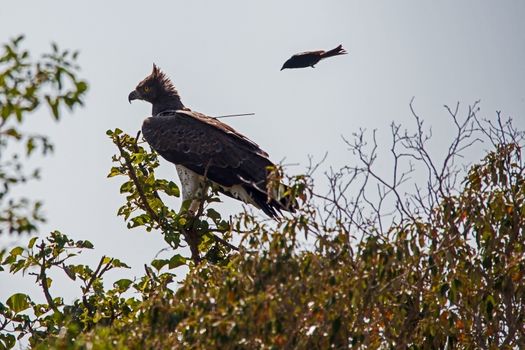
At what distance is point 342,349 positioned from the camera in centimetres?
771

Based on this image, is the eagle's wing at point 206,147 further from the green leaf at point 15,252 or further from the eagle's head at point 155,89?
the green leaf at point 15,252

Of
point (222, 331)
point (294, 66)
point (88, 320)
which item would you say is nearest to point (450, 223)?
point (222, 331)

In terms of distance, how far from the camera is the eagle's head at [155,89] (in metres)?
16.4

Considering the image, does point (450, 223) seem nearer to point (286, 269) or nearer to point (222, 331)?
point (286, 269)

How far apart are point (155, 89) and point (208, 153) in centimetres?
239

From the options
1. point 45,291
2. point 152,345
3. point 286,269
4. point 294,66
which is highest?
point 294,66

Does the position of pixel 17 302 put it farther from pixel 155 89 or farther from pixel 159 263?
pixel 155 89

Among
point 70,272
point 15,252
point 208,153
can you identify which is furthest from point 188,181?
point 15,252

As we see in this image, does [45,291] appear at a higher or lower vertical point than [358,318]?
higher

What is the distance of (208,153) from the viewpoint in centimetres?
1439

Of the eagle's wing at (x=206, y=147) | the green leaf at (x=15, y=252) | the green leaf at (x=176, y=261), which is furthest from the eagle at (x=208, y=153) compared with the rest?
the green leaf at (x=15, y=252)

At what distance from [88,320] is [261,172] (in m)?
4.30

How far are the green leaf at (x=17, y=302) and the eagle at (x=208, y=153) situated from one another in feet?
10.7

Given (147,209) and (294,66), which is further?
(294,66)
